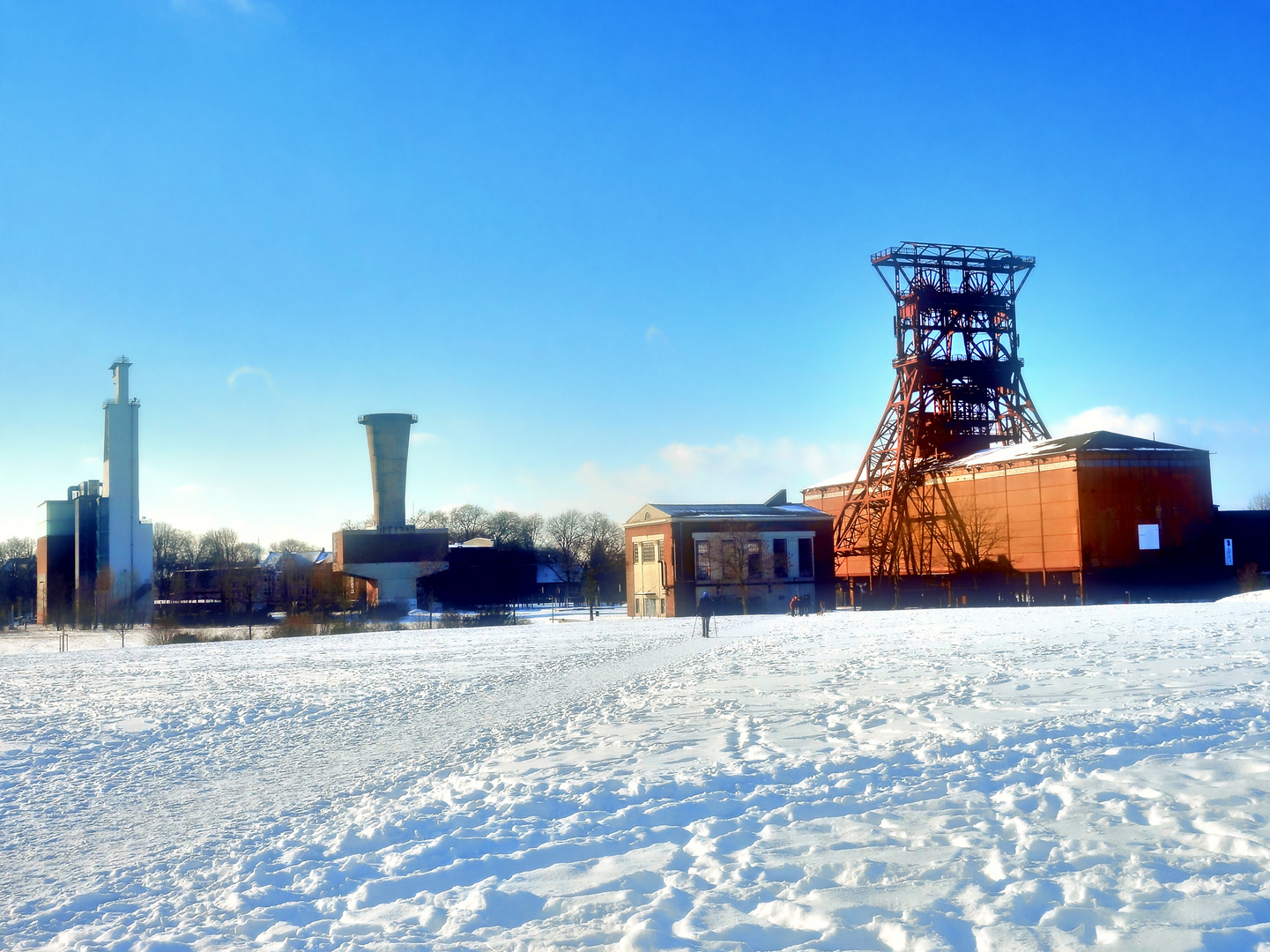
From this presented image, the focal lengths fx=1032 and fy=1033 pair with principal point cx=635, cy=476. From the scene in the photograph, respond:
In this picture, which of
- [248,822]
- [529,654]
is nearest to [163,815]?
[248,822]

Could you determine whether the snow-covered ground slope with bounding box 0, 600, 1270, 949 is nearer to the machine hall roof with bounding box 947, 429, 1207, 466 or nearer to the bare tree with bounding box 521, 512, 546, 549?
the machine hall roof with bounding box 947, 429, 1207, 466

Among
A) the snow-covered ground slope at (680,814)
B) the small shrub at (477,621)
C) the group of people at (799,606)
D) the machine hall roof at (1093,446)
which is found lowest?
the small shrub at (477,621)

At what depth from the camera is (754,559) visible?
57.3 m

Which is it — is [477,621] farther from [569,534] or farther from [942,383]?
[569,534]

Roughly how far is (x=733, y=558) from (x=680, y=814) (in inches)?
1943

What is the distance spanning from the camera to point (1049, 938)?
4.80 metres

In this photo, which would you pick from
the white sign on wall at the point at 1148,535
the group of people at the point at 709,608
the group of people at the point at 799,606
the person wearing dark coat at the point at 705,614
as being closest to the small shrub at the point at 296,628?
the group of people at the point at 709,608

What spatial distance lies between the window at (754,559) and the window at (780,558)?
30.6 inches

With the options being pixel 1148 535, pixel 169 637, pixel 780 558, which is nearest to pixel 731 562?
pixel 780 558

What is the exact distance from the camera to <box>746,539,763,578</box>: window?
57.2 meters

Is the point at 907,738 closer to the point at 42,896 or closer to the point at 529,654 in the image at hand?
the point at 42,896

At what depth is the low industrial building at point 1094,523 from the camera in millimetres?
48969

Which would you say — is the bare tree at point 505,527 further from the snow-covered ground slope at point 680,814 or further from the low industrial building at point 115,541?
the snow-covered ground slope at point 680,814

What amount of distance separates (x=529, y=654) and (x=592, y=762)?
1558cm
